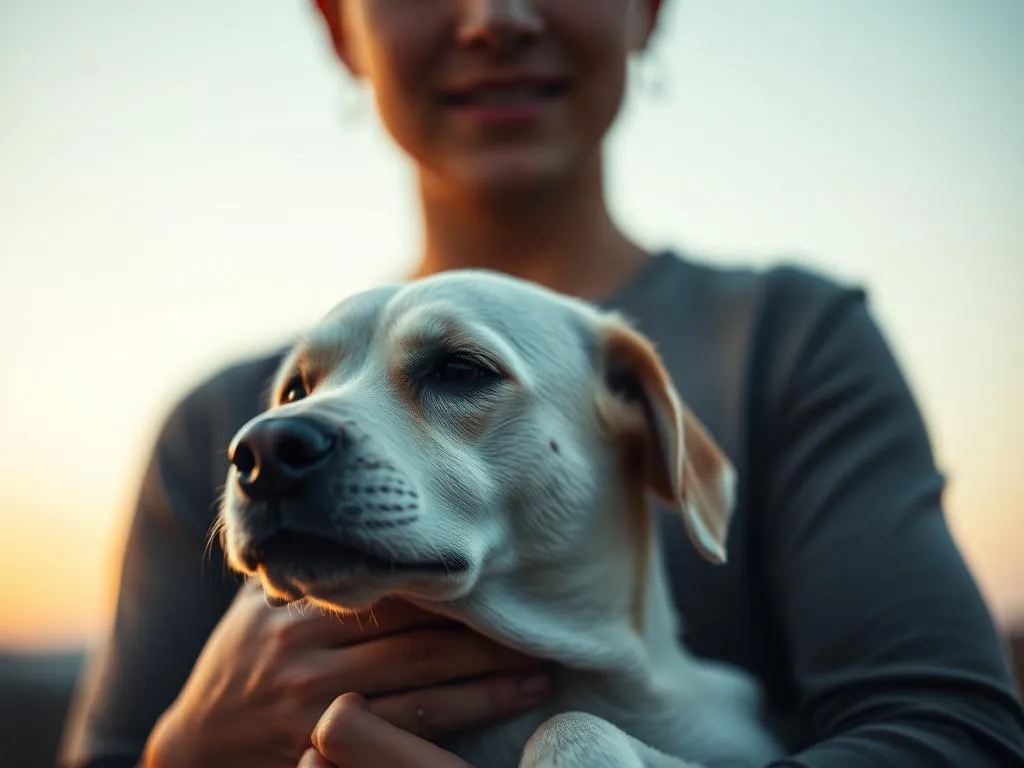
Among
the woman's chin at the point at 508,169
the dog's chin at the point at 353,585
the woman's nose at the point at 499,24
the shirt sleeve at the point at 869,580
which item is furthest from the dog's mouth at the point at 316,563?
the woman's nose at the point at 499,24

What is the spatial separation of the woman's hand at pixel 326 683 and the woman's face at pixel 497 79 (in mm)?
1069

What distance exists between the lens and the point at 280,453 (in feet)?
4.33

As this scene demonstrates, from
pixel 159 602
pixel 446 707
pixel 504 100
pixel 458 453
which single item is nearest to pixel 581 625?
pixel 446 707

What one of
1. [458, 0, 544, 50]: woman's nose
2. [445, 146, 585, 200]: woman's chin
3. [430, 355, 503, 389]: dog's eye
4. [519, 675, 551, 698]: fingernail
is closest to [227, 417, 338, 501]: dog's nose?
[430, 355, 503, 389]: dog's eye

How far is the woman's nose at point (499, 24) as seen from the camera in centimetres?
204

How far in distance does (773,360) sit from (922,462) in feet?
1.29

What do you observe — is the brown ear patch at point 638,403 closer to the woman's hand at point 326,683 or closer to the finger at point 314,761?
the woman's hand at point 326,683

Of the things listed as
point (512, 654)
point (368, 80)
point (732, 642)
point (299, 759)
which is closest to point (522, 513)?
point (512, 654)

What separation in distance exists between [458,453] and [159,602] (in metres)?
0.92

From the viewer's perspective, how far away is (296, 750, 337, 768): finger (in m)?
1.46

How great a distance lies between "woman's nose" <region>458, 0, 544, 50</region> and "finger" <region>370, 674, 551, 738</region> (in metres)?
1.38

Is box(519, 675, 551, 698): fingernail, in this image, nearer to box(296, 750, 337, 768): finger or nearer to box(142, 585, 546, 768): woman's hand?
box(142, 585, 546, 768): woman's hand

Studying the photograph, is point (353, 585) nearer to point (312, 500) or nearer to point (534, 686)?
point (312, 500)

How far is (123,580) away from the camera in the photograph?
7.02 ft
